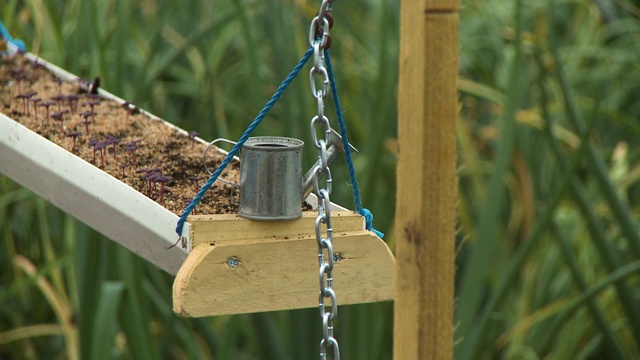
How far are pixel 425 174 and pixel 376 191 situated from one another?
3.14ft

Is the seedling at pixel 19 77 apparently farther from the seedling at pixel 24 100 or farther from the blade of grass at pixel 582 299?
the blade of grass at pixel 582 299

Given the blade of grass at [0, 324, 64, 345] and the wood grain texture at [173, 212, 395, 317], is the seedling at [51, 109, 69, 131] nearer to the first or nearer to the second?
the wood grain texture at [173, 212, 395, 317]

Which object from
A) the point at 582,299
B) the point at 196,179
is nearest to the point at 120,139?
the point at 196,179

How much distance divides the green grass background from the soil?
0.27m

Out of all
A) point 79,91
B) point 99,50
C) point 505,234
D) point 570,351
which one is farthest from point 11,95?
point 505,234

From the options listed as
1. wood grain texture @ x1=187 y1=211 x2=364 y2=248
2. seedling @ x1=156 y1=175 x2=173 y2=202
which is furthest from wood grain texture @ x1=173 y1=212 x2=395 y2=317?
seedling @ x1=156 y1=175 x2=173 y2=202

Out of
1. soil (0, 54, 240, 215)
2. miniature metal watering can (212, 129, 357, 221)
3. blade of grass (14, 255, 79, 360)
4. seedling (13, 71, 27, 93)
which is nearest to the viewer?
miniature metal watering can (212, 129, 357, 221)

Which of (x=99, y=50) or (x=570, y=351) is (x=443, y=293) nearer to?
(x=99, y=50)

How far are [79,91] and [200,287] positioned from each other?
0.57 m

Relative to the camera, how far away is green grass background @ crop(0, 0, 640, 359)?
1542 millimetres

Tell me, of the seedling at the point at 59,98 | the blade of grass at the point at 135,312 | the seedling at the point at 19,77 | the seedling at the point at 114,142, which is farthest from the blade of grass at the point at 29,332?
the seedling at the point at 114,142

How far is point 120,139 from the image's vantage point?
42.6 inches

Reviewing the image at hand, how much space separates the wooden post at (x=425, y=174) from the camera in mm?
719

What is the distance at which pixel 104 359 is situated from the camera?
1.33m
